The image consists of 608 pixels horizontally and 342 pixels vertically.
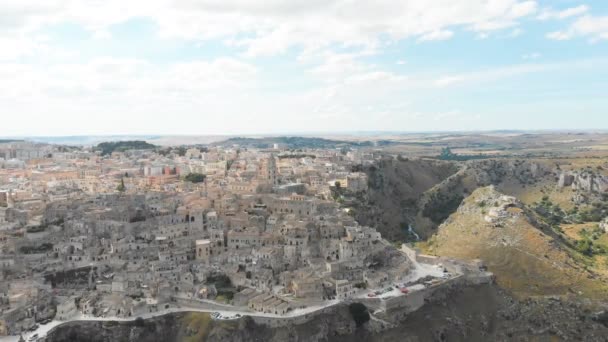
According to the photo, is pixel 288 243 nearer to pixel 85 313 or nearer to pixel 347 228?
pixel 347 228

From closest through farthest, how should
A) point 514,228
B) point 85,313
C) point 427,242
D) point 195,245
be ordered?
point 85,313 < point 195,245 < point 514,228 < point 427,242

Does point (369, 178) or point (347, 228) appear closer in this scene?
point (347, 228)

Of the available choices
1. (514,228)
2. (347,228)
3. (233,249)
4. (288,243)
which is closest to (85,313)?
(233,249)

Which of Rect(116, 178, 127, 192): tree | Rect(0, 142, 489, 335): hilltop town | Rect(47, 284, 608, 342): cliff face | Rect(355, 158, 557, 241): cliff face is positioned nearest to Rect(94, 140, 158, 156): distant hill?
Rect(116, 178, 127, 192): tree

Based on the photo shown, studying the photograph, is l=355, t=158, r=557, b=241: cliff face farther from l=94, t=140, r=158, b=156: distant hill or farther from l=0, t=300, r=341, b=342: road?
l=94, t=140, r=158, b=156: distant hill

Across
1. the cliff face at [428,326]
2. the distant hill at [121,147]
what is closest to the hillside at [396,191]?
the cliff face at [428,326]

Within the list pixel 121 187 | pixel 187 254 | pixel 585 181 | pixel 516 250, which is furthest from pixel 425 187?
pixel 187 254
